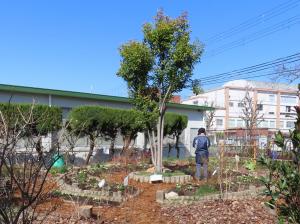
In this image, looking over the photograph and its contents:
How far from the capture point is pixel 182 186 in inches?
434

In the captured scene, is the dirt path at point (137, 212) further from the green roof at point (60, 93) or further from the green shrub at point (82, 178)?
the green roof at point (60, 93)

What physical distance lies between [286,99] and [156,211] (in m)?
98.3

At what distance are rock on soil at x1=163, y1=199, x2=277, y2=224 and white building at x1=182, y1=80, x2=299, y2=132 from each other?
75377 mm

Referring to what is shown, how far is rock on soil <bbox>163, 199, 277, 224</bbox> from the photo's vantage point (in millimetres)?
7648

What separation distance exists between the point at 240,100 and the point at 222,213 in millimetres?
79387

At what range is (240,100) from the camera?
281ft

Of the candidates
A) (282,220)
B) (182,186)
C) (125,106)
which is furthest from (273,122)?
(282,220)

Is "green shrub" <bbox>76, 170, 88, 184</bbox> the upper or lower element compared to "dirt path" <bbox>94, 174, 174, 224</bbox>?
upper

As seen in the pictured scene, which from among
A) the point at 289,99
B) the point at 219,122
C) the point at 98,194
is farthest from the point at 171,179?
the point at 289,99

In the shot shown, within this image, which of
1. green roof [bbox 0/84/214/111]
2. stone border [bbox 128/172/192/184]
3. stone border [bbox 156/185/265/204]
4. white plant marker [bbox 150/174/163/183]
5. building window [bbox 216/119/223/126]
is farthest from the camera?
building window [bbox 216/119/223/126]

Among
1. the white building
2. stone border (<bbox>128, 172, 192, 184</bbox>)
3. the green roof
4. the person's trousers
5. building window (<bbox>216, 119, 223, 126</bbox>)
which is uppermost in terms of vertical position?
the white building

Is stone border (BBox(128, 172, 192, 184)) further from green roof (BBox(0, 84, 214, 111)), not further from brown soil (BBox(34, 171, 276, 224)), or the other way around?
green roof (BBox(0, 84, 214, 111))

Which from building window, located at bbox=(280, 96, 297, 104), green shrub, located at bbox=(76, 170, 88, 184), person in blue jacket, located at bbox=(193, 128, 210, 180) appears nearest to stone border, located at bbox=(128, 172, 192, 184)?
person in blue jacket, located at bbox=(193, 128, 210, 180)

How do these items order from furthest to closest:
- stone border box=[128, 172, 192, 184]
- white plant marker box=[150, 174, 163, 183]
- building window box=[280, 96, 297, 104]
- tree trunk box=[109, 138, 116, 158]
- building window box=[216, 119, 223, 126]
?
building window box=[280, 96, 297, 104] < building window box=[216, 119, 223, 126] < tree trunk box=[109, 138, 116, 158] < stone border box=[128, 172, 192, 184] < white plant marker box=[150, 174, 163, 183]
